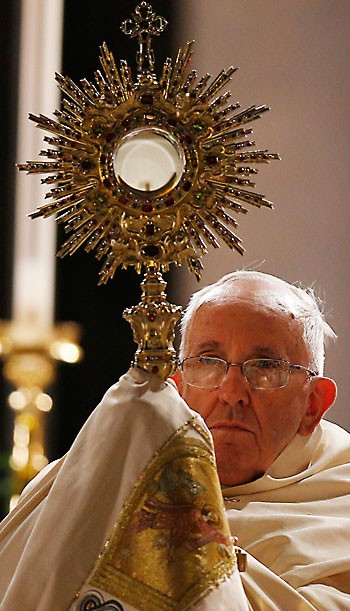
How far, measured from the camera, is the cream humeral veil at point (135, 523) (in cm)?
173

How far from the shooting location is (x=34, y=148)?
593 cm

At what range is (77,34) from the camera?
18.6 feet

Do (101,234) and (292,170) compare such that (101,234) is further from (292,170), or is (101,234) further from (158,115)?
(292,170)

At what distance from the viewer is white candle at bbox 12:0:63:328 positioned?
5.74 metres

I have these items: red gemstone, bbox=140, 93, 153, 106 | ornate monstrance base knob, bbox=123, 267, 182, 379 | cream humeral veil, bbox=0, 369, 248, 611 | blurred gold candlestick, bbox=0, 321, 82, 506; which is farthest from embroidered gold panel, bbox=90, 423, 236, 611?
blurred gold candlestick, bbox=0, 321, 82, 506

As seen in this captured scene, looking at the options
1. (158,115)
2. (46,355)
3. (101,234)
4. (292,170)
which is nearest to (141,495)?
(101,234)

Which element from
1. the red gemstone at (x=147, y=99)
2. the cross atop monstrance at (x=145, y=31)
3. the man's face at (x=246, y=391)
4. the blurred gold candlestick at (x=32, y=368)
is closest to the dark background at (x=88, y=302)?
the blurred gold candlestick at (x=32, y=368)

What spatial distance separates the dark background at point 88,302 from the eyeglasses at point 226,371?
8.74 ft

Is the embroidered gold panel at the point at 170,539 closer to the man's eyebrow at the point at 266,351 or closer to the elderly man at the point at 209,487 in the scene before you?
the elderly man at the point at 209,487

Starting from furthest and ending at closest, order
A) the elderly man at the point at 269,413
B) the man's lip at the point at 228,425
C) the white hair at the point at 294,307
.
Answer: the white hair at the point at 294,307, the man's lip at the point at 228,425, the elderly man at the point at 269,413

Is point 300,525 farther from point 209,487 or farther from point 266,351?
point 209,487

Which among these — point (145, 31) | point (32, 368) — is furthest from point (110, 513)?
point (32, 368)

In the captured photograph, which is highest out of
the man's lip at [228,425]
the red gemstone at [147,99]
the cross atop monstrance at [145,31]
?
the cross atop monstrance at [145,31]

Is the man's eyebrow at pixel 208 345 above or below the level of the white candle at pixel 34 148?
below
